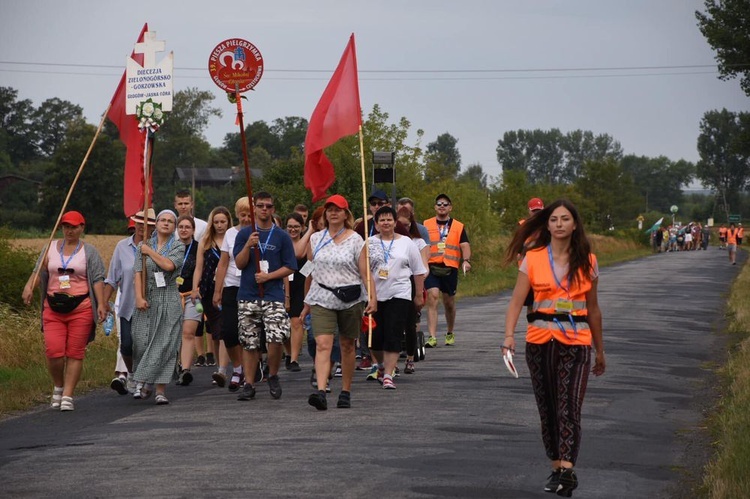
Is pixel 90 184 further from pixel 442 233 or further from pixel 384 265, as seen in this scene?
pixel 384 265

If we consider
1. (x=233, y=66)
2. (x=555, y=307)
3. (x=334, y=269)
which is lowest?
(x=555, y=307)

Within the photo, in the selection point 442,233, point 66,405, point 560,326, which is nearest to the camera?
point 560,326

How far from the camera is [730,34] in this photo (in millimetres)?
62094

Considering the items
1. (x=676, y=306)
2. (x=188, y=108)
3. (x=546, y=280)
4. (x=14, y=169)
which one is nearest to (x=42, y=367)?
(x=546, y=280)

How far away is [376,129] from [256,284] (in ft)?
114

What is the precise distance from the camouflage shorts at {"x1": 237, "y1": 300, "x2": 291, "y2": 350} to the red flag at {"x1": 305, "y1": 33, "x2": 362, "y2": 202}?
1.94 meters

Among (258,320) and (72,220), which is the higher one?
(72,220)

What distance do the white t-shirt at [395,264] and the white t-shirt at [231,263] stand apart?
53.5 inches

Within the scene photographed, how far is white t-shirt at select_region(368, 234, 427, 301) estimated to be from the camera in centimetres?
1344

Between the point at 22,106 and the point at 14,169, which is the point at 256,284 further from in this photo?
the point at 22,106

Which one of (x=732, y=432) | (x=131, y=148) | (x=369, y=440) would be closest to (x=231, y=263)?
(x=131, y=148)

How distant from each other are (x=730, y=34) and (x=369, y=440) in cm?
5601

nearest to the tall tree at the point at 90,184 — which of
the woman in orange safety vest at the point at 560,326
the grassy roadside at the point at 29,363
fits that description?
the grassy roadside at the point at 29,363

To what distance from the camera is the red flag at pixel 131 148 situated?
48.7ft
